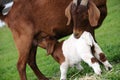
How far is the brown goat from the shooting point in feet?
31.1

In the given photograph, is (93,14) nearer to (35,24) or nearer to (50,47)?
(50,47)

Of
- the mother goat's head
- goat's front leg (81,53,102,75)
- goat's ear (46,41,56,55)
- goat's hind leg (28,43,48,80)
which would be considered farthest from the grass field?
the mother goat's head

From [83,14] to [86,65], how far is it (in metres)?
1.64

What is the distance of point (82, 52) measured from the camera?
827 cm

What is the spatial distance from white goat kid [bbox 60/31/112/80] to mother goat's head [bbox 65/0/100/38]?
0.16 m

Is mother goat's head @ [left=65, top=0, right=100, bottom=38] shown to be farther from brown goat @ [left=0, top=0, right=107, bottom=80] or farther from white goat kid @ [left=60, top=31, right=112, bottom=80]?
brown goat @ [left=0, top=0, right=107, bottom=80]

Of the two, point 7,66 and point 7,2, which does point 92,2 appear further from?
point 7,2

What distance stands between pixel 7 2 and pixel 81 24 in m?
9.36

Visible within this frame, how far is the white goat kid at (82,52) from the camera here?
26.8 feet

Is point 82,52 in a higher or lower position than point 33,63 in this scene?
higher

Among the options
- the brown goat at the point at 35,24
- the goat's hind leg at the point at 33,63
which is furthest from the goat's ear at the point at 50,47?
the goat's hind leg at the point at 33,63

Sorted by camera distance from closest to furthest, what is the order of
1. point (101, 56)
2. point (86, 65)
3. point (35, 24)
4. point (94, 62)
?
1. point (94, 62)
2. point (101, 56)
3. point (35, 24)
4. point (86, 65)

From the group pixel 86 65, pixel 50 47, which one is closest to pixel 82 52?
pixel 50 47

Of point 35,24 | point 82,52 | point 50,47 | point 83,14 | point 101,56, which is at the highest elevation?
point 83,14
